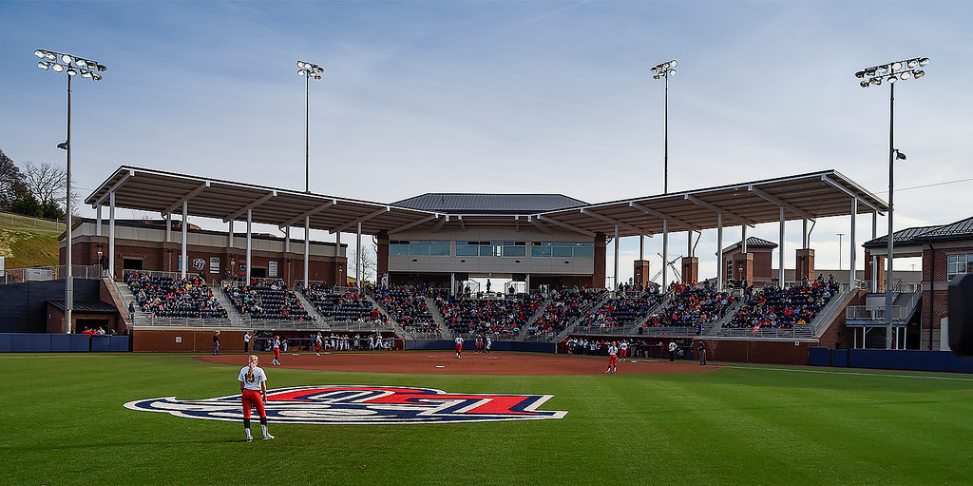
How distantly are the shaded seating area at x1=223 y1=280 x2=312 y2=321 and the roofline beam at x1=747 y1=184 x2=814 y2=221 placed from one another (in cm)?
3545

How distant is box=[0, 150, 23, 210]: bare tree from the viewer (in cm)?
11025

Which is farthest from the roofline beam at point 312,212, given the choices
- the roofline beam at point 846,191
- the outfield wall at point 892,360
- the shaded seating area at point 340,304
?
the outfield wall at point 892,360

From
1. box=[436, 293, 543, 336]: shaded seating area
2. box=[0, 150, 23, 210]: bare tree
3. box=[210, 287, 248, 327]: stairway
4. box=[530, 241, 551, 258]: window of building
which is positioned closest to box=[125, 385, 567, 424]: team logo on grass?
box=[210, 287, 248, 327]: stairway

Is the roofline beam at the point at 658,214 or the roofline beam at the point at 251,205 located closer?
the roofline beam at the point at 251,205

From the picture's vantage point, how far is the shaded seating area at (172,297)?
51.5 meters

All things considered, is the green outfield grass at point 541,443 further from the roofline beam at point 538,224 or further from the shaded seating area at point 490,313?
the roofline beam at point 538,224

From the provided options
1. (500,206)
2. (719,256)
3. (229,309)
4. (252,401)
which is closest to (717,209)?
(719,256)

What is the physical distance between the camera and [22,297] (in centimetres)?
5191

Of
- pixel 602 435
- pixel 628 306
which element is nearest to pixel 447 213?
pixel 628 306

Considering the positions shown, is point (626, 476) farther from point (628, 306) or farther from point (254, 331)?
point (628, 306)

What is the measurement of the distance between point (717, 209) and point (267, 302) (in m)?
37.0

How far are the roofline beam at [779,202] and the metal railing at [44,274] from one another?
47798 mm

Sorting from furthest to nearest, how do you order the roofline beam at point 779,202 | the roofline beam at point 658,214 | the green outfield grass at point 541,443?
the roofline beam at point 658,214, the roofline beam at point 779,202, the green outfield grass at point 541,443

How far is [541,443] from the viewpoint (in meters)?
14.5
